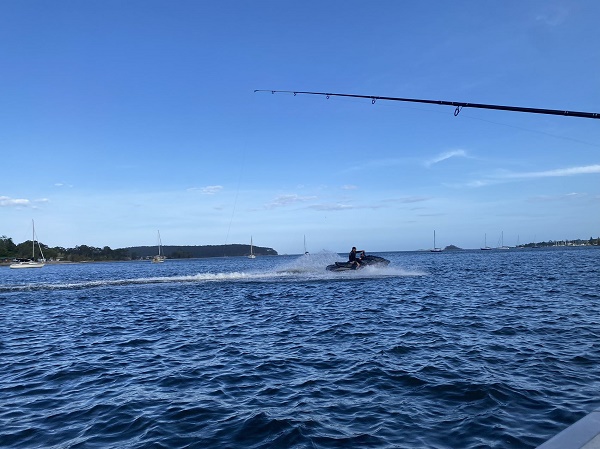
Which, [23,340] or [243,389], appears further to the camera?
[23,340]

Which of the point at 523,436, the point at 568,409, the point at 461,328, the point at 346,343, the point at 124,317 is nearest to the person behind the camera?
the point at 523,436

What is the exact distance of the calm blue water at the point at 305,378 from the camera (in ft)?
24.0

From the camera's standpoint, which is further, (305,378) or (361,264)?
(361,264)

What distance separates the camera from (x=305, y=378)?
10.1 metres

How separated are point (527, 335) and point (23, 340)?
17.4m

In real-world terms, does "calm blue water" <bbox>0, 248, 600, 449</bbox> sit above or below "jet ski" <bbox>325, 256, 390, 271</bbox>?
below

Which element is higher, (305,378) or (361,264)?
(361,264)

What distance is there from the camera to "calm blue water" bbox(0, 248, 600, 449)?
7.31 meters

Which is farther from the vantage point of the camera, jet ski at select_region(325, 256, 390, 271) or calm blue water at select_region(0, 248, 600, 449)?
jet ski at select_region(325, 256, 390, 271)

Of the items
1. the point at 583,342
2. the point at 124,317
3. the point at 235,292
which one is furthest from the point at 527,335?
the point at 235,292

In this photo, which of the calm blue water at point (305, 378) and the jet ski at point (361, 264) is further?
the jet ski at point (361, 264)

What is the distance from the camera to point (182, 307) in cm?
2423

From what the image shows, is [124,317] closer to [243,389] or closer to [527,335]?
[243,389]

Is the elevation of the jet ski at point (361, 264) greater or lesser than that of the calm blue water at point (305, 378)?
greater
